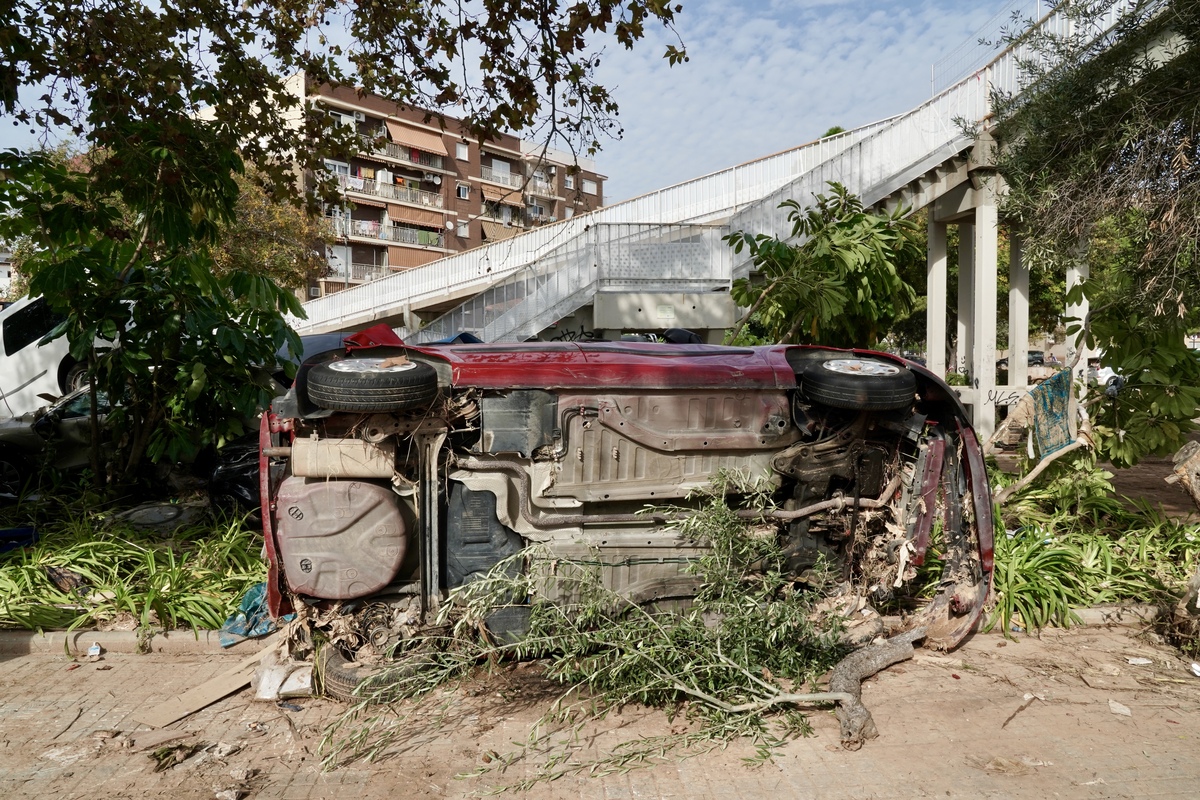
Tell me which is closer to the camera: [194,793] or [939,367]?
[194,793]

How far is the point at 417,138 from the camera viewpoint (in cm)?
4753

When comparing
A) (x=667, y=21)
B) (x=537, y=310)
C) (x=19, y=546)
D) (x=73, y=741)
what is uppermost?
(x=667, y=21)

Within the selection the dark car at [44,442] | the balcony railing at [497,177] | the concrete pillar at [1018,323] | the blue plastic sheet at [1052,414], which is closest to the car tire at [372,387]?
the blue plastic sheet at [1052,414]

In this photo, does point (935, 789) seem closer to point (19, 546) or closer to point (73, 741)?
point (73, 741)

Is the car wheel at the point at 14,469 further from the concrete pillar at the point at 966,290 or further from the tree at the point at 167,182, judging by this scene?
the concrete pillar at the point at 966,290

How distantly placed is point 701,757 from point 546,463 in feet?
5.10

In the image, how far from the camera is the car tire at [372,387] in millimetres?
3822

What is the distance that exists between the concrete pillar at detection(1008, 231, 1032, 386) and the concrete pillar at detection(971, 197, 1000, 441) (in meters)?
0.60

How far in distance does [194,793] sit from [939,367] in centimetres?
1418

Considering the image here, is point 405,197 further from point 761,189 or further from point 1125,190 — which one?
point 1125,190

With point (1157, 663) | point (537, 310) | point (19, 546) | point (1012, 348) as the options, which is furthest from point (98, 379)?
point (1012, 348)

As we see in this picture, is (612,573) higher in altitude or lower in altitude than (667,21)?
lower

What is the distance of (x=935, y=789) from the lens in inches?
122

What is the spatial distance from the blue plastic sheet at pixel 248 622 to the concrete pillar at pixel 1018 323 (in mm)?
12294
